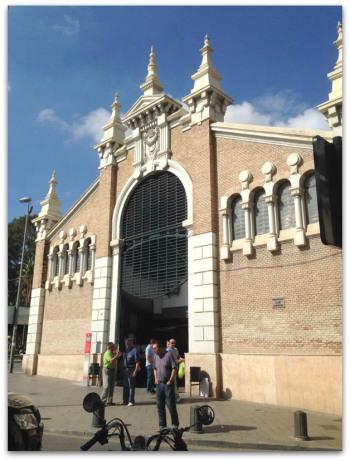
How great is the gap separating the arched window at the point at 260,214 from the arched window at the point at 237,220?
20.5 inches

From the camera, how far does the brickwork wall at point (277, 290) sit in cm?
1113

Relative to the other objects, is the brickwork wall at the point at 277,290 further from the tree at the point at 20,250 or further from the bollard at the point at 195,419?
the tree at the point at 20,250

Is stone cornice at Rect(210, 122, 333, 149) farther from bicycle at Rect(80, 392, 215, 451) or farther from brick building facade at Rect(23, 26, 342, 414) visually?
bicycle at Rect(80, 392, 215, 451)

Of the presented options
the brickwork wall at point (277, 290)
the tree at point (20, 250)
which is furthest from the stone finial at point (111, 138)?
the tree at point (20, 250)

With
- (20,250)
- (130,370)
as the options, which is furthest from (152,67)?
(20,250)

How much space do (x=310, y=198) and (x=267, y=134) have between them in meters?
2.60

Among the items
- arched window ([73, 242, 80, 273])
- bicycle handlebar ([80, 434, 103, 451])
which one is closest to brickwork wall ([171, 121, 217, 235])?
arched window ([73, 242, 80, 273])

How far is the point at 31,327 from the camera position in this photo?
22.3 m

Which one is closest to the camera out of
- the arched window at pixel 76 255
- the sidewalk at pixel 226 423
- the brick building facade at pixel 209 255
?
the sidewalk at pixel 226 423

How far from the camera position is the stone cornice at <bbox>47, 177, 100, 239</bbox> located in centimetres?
2074

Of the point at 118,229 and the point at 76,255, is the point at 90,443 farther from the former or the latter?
the point at 76,255

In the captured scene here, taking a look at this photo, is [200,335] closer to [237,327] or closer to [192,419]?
[237,327]

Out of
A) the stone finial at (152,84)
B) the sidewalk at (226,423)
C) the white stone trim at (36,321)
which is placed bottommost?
the sidewalk at (226,423)

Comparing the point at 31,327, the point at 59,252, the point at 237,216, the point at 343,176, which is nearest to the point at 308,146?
the point at 237,216
